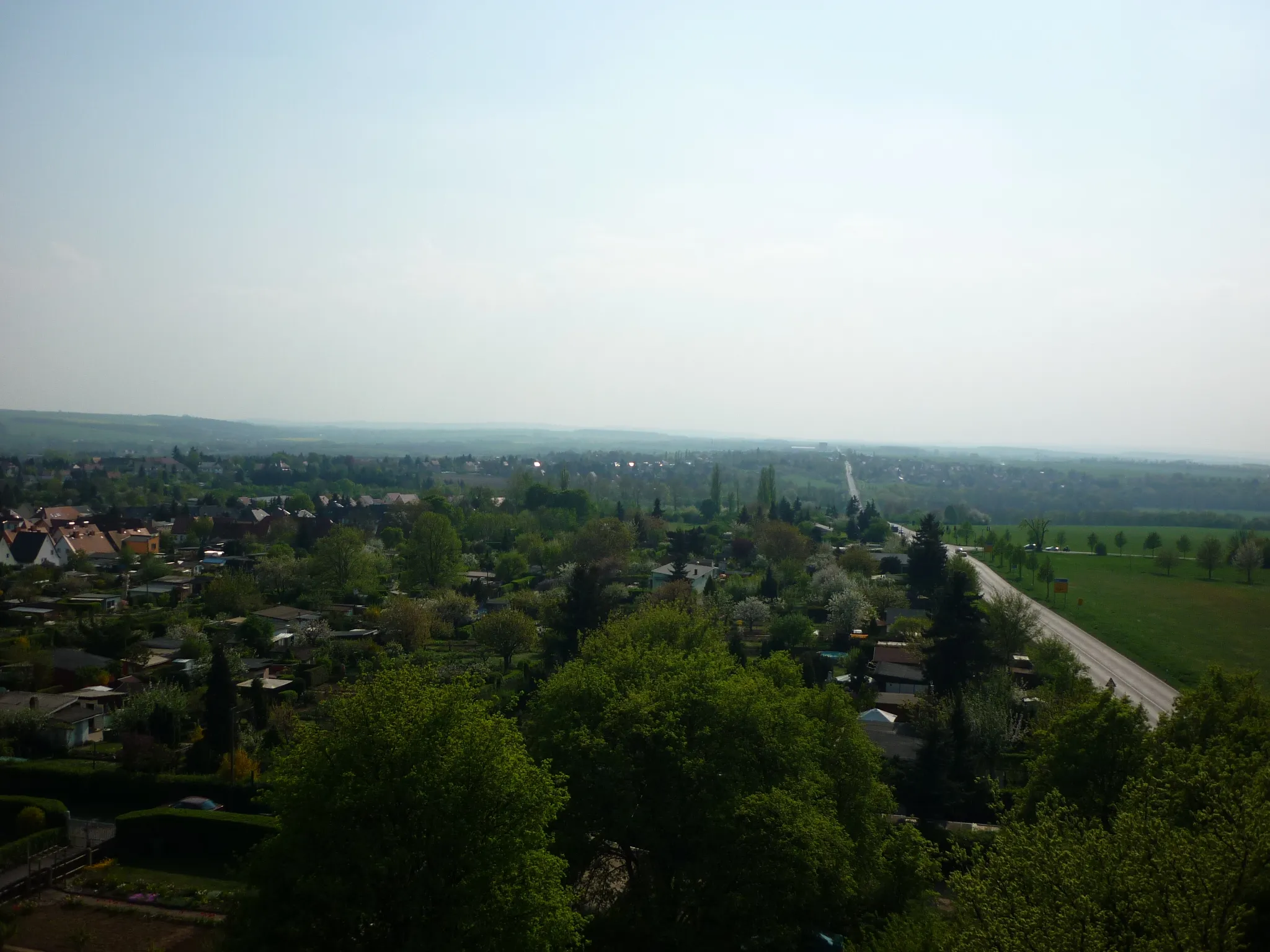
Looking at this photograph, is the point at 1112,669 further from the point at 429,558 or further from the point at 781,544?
the point at 429,558

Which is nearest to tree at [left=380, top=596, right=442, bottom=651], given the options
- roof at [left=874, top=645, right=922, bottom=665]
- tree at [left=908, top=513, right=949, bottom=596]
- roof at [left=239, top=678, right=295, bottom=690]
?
roof at [left=239, top=678, right=295, bottom=690]

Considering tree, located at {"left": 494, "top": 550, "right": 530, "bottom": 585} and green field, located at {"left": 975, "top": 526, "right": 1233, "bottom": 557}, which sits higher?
tree, located at {"left": 494, "top": 550, "right": 530, "bottom": 585}

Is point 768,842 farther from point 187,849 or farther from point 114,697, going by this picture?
point 114,697

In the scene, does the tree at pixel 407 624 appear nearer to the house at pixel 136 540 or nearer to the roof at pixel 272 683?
the roof at pixel 272 683

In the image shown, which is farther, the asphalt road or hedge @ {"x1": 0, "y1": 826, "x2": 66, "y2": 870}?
the asphalt road

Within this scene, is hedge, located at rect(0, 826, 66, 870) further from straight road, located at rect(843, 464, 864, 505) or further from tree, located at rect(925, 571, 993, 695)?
straight road, located at rect(843, 464, 864, 505)

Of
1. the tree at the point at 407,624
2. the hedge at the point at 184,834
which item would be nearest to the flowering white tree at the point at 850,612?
the tree at the point at 407,624
